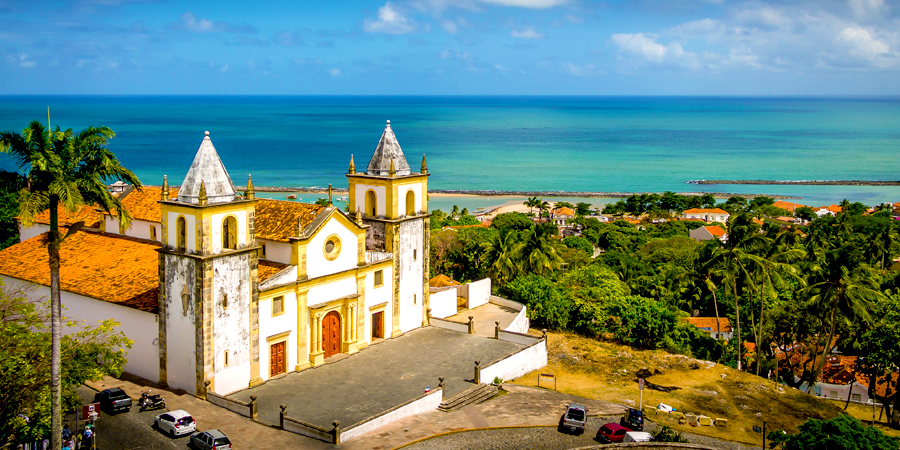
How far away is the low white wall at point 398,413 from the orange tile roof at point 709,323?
25.9 metres

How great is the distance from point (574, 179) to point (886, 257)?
90.0 m

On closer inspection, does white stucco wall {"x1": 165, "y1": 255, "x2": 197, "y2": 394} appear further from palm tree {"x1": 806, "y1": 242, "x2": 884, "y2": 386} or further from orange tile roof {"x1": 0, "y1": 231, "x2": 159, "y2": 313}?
palm tree {"x1": 806, "y1": 242, "x2": 884, "y2": 386}

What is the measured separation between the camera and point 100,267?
114 ft

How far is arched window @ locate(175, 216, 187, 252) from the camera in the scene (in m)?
29.1

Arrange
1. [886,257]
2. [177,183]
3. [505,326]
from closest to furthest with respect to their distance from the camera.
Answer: [505,326], [886,257], [177,183]

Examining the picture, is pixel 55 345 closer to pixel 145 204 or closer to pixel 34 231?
pixel 145 204

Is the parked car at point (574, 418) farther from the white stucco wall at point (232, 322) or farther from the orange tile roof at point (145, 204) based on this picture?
the orange tile roof at point (145, 204)

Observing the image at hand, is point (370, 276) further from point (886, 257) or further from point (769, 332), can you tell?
point (886, 257)

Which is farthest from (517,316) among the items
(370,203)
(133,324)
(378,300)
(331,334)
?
(133,324)

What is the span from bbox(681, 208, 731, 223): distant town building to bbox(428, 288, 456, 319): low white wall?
229 ft

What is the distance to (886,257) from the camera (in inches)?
2399

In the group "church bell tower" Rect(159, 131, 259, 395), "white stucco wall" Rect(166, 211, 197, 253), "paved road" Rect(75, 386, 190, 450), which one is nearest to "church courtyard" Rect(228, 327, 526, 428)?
"church bell tower" Rect(159, 131, 259, 395)

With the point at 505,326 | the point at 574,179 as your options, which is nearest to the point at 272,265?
the point at 505,326

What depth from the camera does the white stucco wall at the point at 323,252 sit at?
33219 mm
